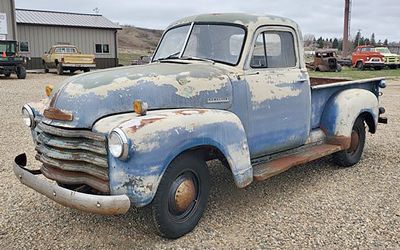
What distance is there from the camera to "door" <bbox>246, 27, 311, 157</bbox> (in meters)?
4.54

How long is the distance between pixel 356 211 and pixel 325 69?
83.0ft

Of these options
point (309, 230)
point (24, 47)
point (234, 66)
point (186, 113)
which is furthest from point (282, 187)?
point (24, 47)

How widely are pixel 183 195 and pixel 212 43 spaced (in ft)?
6.01

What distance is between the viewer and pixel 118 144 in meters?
3.20

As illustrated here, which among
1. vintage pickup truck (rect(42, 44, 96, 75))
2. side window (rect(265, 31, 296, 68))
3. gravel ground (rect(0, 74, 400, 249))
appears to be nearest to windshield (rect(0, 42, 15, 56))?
vintage pickup truck (rect(42, 44, 96, 75))

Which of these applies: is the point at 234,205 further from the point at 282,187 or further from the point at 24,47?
the point at 24,47

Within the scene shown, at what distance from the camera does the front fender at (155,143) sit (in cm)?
326

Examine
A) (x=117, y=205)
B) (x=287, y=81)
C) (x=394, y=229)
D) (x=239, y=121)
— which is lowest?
(x=394, y=229)

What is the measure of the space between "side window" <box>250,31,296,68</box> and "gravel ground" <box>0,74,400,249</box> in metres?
1.50

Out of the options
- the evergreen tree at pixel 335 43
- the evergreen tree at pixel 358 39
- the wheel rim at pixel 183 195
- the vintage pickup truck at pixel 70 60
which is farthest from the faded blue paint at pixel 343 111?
the evergreen tree at pixel 335 43

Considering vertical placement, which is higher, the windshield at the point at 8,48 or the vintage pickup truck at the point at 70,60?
the windshield at the point at 8,48

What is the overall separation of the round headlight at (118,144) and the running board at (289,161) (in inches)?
63.5

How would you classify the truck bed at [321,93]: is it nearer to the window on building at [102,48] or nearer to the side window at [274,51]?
the side window at [274,51]

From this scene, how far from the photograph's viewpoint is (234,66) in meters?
4.45
